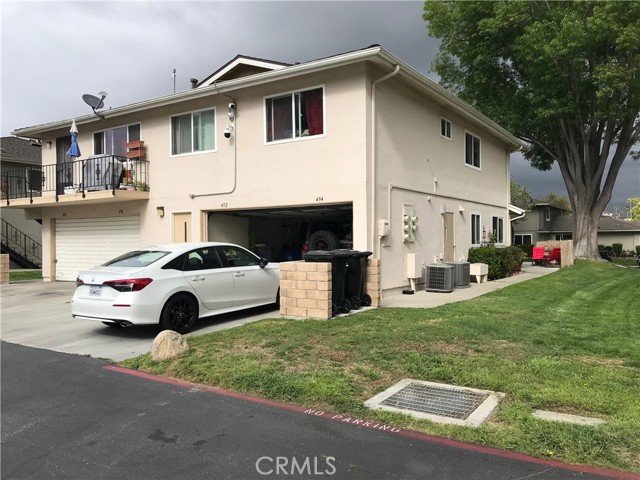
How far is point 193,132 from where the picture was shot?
14141 millimetres

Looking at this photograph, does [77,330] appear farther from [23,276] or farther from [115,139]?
[23,276]

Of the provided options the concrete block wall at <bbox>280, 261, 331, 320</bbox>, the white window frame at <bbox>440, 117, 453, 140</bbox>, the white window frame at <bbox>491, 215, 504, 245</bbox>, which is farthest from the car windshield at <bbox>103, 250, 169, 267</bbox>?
the white window frame at <bbox>491, 215, 504, 245</bbox>

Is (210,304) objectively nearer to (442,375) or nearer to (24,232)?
(442,375)

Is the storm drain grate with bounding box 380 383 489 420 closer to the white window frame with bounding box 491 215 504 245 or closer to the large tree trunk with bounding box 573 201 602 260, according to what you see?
the white window frame with bounding box 491 215 504 245

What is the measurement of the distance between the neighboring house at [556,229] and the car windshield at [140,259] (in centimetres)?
4014

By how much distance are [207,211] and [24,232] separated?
1740 cm

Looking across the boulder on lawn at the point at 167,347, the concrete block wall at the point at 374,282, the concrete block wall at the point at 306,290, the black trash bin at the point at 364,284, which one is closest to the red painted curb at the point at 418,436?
the boulder on lawn at the point at 167,347

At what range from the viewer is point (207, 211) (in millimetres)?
13906

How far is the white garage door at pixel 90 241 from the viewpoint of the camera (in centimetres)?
1606

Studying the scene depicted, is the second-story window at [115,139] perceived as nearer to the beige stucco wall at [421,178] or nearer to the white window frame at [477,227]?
the beige stucco wall at [421,178]

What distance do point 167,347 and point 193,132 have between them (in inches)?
363

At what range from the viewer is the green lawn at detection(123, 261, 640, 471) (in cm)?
387

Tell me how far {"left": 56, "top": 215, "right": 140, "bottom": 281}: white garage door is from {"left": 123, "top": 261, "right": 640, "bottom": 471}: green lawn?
9.68 m

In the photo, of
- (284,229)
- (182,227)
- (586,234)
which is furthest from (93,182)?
(586,234)
